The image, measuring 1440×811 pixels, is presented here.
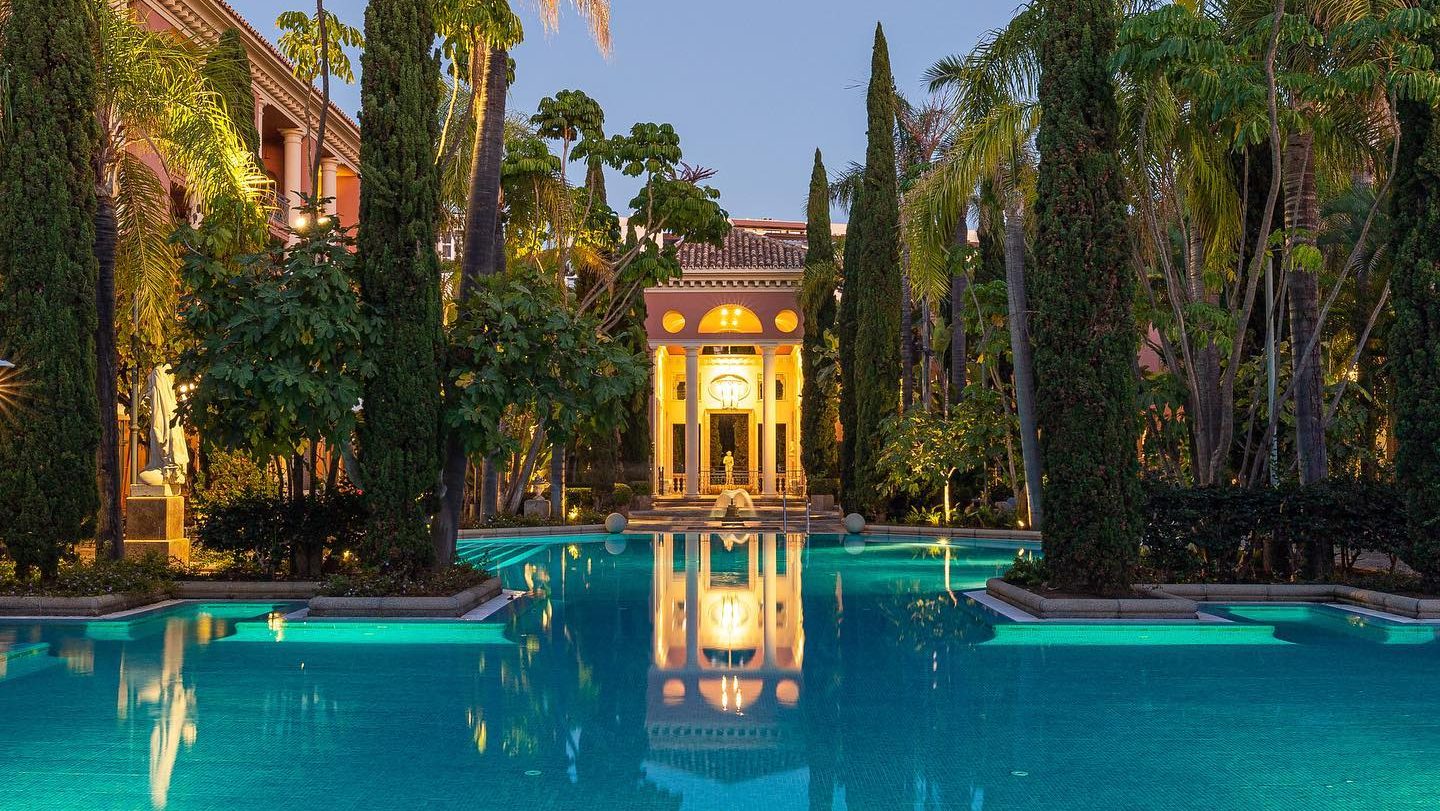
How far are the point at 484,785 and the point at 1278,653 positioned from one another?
7222 millimetres

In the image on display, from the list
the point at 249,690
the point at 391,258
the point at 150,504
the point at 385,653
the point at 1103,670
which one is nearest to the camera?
the point at 249,690

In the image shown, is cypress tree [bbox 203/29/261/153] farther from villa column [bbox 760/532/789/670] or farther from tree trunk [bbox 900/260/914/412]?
tree trunk [bbox 900/260/914/412]

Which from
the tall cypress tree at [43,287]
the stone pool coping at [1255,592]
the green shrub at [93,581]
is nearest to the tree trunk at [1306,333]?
the stone pool coping at [1255,592]

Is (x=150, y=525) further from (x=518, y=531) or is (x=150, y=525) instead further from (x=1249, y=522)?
(x=1249, y=522)

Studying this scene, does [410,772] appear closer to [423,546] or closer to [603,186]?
[423,546]

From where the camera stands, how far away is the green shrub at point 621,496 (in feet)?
97.7

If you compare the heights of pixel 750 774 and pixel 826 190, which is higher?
pixel 826 190

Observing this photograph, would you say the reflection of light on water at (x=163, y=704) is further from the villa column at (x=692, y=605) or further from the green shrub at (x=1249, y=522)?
the green shrub at (x=1249, y=522)

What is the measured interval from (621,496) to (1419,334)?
20974mm

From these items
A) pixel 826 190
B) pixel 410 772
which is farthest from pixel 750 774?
pixel 826 190

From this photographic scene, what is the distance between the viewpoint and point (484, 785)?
5.80 metres

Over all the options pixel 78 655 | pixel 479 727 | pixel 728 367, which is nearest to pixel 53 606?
pixel 78 655

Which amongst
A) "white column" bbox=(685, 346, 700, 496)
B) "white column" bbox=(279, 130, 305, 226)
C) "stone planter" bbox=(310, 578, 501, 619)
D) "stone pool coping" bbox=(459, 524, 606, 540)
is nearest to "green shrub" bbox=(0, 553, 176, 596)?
"stone planter" bbox=(310, 578, 501, 619)

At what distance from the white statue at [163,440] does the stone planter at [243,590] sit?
2.74 m
